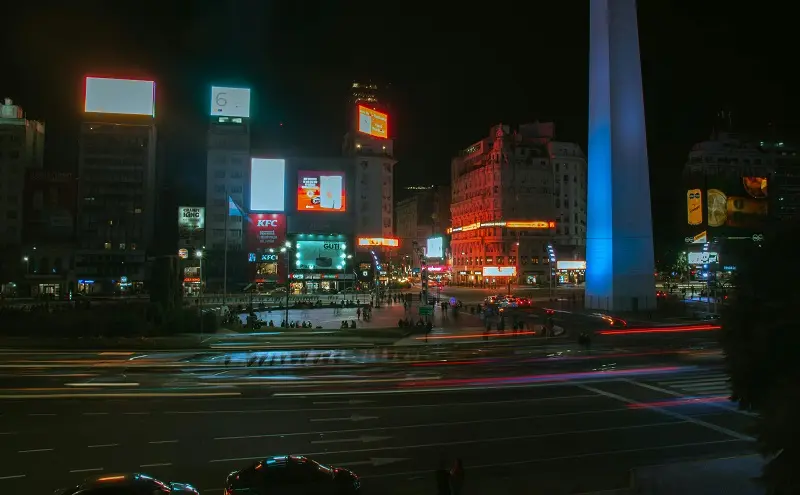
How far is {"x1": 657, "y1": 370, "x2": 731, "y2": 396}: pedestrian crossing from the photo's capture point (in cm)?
1712

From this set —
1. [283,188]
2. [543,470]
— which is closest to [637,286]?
[543,470]

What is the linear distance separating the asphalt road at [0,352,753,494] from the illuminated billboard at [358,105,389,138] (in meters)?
95.0

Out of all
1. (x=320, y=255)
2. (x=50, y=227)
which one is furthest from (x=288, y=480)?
(x=50, y=227)

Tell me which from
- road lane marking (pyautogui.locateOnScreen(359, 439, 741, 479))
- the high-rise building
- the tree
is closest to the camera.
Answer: the tree

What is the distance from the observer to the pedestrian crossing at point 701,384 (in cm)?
1712

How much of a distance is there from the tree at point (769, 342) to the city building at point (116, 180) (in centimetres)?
8927

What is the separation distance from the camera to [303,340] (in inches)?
1196

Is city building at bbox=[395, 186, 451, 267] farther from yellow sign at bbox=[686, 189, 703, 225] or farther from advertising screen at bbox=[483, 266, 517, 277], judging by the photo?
yellow sign at bbox=[686, 189, 703, 225]

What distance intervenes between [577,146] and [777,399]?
378 ft

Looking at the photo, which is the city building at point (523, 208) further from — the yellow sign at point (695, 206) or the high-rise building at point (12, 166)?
the high-rise building at point (12, 166)

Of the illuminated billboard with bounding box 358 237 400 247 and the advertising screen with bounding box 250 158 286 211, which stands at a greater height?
the advertising screen with bounding box 250 158 286 211

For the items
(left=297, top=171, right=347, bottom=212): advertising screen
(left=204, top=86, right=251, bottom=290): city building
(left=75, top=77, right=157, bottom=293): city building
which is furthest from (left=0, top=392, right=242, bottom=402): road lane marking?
(left=297, top=171, right=347, bottom=212): advertising screen

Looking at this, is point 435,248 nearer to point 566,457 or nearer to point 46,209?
point 46,209

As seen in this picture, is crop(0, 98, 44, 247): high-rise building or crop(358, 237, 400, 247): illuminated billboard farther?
crop(358, 237, 400, 247): illuminated billboard
